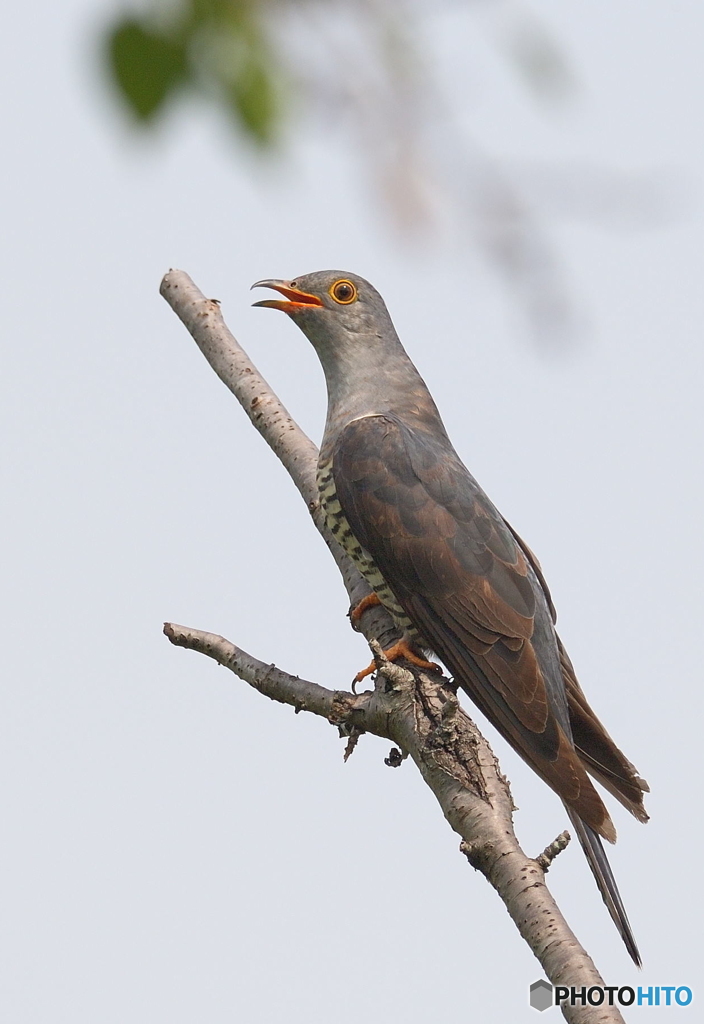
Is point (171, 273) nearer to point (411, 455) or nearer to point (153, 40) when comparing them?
point (411, 455)

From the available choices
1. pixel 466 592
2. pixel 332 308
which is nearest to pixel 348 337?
pixel 332 308

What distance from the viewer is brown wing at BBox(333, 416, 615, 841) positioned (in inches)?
193

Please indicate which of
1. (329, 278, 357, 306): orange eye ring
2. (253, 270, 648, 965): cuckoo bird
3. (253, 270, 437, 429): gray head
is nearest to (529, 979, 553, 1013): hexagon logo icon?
(253, 270, 648, 965): cuckoo bird

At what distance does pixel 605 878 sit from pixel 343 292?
10.7 feet

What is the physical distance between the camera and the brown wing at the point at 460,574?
16.1 feet

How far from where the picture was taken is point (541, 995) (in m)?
3.30

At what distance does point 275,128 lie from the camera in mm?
1513

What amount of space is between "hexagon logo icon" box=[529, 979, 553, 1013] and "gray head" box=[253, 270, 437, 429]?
3.28m

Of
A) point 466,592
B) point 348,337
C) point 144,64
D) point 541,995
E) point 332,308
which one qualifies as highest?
A: point 332,308

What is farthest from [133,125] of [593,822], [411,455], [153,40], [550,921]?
[411,455]

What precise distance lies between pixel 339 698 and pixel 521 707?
1.10 metres

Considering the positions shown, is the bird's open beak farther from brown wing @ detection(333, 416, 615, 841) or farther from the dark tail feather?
the dark tail feather

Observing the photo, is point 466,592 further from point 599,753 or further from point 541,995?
point 541,995

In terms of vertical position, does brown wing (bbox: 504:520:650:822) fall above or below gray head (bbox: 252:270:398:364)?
below
